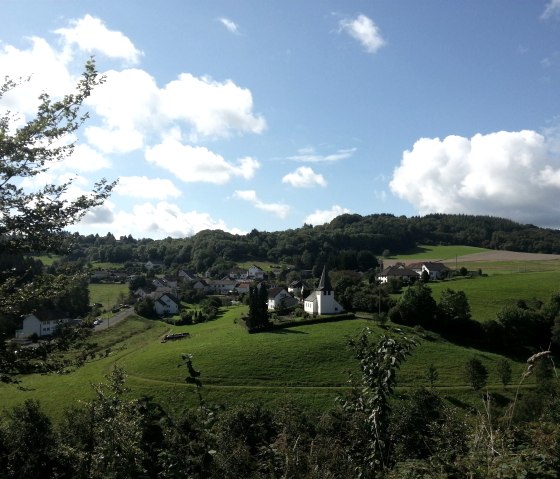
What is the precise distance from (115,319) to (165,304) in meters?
10.2

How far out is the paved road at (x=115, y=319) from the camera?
5987 cm

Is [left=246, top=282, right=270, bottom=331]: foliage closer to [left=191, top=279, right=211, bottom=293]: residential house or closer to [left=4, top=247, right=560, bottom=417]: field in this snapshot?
[left=4, top=247, right=560, bottom=417]: field

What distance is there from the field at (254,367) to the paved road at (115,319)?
92.8 inches

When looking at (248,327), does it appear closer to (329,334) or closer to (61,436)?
(329,334)

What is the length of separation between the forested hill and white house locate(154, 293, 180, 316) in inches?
1865

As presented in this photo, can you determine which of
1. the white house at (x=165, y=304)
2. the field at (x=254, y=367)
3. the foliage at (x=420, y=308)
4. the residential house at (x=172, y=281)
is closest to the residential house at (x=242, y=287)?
the residential house at (x=172, y=281)

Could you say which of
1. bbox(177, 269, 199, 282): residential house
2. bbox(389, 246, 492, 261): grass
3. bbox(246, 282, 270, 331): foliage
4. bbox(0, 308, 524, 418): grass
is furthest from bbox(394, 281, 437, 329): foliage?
bbox(177, 269, 199, 282): residential house

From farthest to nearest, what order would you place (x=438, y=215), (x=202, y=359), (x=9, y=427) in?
(x=438, y=215) < (x=202, y=359) < (x=9, y=427)

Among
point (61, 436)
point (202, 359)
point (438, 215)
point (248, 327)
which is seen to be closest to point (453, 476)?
point (61, 436)

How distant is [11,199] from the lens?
763cm

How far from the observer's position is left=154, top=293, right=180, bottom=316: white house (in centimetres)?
7346

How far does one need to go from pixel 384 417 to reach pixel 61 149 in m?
6.62

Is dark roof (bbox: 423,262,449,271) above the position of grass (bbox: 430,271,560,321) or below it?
above

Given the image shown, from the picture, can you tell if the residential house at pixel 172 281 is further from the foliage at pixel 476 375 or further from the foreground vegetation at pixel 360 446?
the foreground vegetation at pixel 360 446
